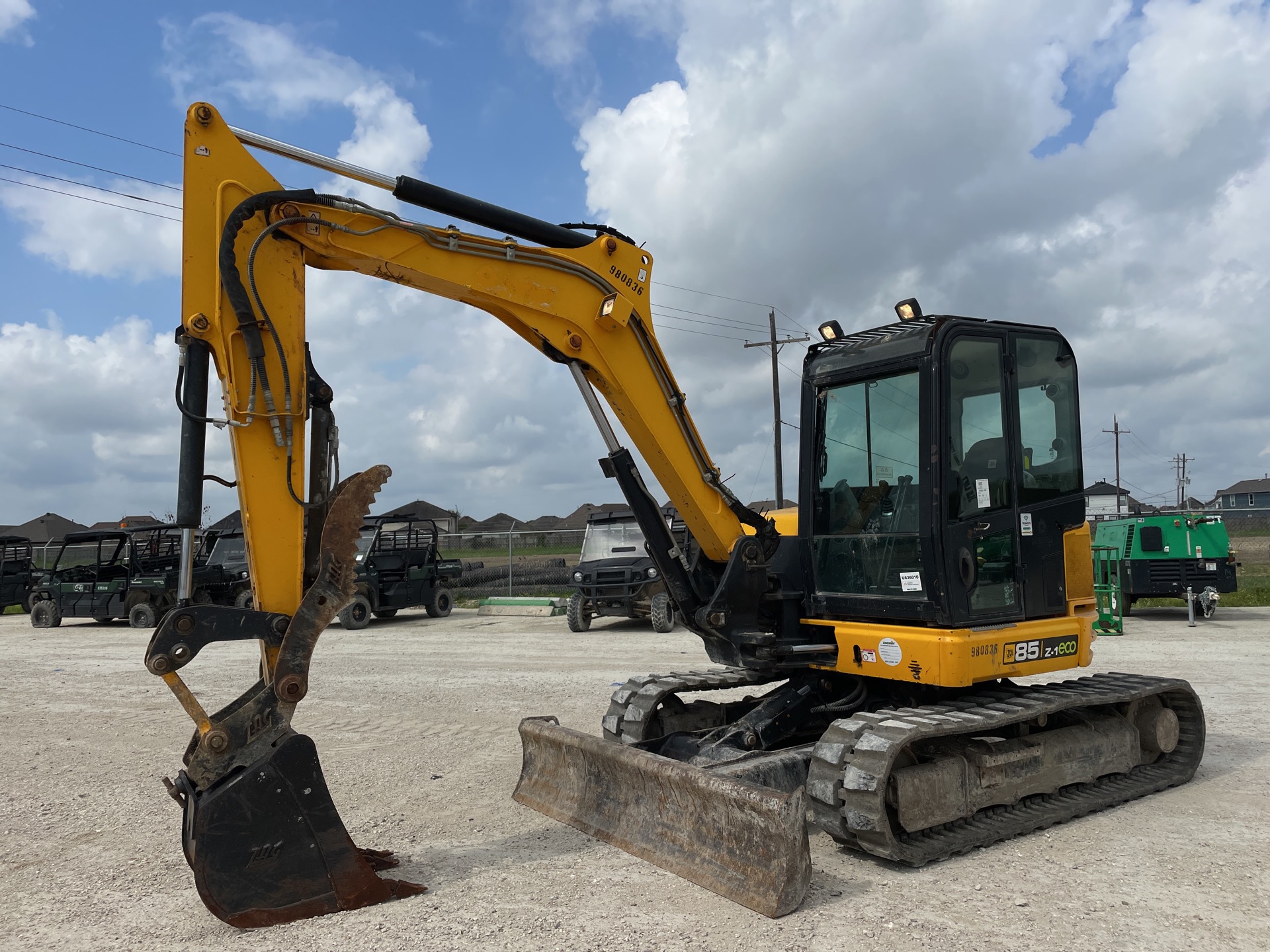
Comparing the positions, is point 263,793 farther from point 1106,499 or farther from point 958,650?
point 1106,499

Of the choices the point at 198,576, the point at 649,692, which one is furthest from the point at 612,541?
the point at 649,692

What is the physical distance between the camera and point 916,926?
4.10 metres

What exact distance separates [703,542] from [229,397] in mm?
2930

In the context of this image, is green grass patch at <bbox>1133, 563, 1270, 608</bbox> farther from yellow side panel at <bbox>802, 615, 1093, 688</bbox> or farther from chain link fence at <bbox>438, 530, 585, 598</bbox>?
yellow side panel at <bbox>802, 615, 1093, 688</bbox>

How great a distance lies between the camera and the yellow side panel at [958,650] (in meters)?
5.29

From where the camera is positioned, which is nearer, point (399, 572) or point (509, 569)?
point (399, 572)

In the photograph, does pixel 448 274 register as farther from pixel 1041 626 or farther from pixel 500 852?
pixel 1041 626

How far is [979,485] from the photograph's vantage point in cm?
563

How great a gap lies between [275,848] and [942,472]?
12.7ft

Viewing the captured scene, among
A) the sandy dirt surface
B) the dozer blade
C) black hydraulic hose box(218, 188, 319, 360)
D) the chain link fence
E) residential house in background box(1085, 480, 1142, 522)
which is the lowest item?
the sandy dirt surface

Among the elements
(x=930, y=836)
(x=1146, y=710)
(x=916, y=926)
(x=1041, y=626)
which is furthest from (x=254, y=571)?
(x=1146, y=710)

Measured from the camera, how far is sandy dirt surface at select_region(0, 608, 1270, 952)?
404 cm

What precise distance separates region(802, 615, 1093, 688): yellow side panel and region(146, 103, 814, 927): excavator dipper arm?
1375mm

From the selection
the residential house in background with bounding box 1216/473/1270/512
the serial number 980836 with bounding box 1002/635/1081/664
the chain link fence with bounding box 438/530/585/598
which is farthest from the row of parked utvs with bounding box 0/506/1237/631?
the residential house in background with bounding box 1216/473/1270/512
